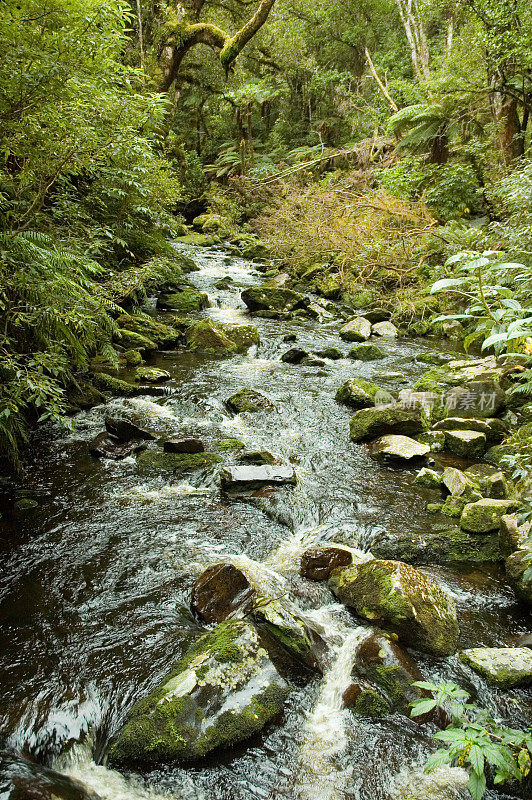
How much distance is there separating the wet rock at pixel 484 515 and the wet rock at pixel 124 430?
3.54 meters

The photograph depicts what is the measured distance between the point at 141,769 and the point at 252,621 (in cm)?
100

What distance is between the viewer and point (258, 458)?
545cm

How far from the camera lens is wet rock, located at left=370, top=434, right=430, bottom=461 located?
5.54 metres

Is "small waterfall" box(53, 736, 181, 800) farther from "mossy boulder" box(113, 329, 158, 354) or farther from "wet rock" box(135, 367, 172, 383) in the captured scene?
"mossy boulder" box(113, 329, 158, 354)

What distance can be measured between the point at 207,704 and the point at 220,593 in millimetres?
885

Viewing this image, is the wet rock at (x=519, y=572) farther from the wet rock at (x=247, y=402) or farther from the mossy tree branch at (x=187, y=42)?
the mossy tree branch at (x=187, y=42)

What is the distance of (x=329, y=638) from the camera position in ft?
10.7

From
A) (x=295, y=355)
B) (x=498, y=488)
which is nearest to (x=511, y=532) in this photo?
(x=498, y=488)

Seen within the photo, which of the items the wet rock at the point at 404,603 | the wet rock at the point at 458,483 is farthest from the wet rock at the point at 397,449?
the wet rock at the point at 404,603

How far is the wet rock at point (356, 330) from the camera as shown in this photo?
1031 centimetres

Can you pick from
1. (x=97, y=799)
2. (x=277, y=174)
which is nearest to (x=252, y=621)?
(x=97, y=799)

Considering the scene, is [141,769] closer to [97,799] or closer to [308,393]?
[97,799]

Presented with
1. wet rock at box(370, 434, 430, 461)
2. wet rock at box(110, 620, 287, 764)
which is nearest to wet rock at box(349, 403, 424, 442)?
wet rock at box(370, 434, 430, 461)

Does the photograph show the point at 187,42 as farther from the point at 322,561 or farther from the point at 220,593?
the point at 220,593
